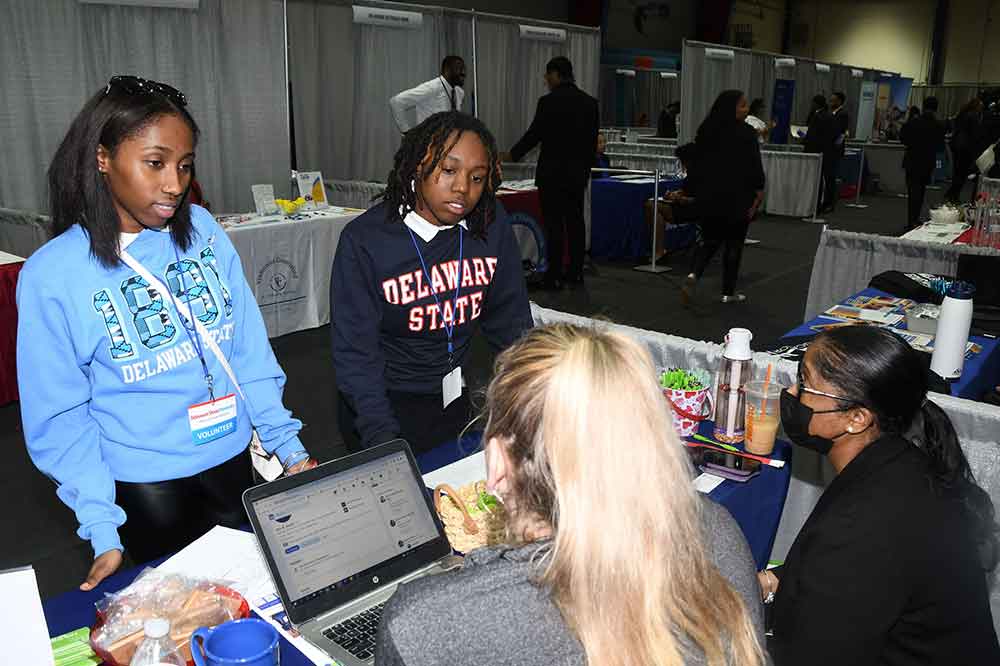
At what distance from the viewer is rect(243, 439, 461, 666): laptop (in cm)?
115

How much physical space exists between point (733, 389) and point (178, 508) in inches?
53.1

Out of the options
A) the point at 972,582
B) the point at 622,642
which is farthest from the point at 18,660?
the point at 972,582

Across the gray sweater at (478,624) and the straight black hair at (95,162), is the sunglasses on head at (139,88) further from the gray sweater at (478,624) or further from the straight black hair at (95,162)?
the gray sweater at (478,624)

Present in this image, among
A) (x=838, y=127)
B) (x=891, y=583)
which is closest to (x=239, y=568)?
(x=891, y=583)

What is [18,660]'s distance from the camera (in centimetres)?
101

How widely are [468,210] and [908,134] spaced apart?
9192mm

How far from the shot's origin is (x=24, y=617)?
1.00 meters

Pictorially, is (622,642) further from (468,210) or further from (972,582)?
(468,210)

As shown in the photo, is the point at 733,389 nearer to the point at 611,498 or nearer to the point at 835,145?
the point at 611,498

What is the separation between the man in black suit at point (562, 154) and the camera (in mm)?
5840

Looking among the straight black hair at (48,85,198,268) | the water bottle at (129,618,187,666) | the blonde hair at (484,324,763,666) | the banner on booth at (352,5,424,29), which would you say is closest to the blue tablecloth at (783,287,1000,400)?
the blonde hair at (484,324,763,666)

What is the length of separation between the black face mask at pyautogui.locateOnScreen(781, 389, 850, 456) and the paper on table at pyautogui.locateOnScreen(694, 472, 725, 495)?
0.19 metres

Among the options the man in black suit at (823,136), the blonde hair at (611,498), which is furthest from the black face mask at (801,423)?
the man in black suit at (823,136)

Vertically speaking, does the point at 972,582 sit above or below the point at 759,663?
below
